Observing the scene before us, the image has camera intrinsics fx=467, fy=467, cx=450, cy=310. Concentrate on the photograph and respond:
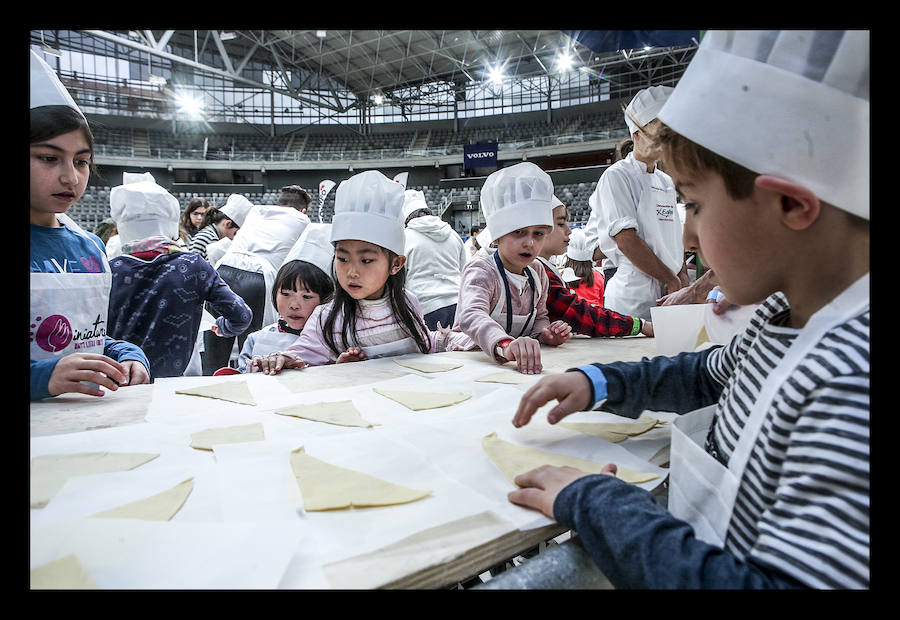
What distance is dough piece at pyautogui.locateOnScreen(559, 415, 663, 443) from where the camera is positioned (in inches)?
31.3

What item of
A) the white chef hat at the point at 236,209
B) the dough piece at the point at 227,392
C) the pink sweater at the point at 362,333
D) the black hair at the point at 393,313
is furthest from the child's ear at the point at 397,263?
the white chef hat at the point at 236,209

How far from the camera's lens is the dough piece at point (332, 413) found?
2.76 ft

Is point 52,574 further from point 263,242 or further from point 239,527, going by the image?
point 263,242

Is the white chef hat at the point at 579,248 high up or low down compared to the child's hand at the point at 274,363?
up

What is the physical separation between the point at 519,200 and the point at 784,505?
1.60 metres

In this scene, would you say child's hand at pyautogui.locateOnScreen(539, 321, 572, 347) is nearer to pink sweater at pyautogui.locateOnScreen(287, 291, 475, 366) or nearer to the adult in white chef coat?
pink sweater at pyautogui.locateOnScreen(287, 291, 475, 366)

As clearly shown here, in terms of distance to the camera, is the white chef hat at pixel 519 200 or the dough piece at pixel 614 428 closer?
the dough piece at pixel 614 428

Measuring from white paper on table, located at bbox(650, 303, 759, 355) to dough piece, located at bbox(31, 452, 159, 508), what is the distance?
1056mm

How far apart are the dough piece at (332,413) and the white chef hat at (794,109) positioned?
2.21 feet

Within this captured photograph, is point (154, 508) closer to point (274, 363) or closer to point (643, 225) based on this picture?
point (274, 363)

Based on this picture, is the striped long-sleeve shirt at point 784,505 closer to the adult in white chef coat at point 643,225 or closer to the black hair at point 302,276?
the adult in white chef coat at point 643,225

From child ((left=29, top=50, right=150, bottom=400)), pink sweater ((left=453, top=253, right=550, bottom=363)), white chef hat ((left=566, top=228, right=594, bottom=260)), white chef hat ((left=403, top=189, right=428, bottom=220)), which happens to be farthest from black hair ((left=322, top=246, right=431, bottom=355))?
white chef hat ((left=403, top=189, right=428, bottom=220))
